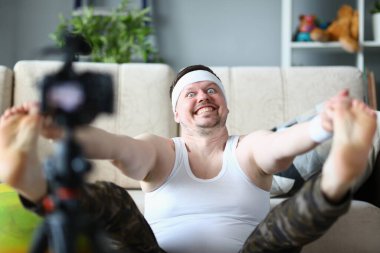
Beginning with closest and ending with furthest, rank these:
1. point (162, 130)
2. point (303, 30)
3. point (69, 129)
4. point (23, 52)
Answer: point (69, 129), point (162, 130), point (303, 30), point (23, 52)

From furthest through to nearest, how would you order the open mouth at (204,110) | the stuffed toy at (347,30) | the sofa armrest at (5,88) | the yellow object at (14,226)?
1. the stuffed toy at (347,30)
2. the sofa armrest at (5,88)
3. the open mouth at (204,110)
4. the yellow object at (14,226)

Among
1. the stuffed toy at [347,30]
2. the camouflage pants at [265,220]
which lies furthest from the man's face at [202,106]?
the stuffed toy at [347,30]

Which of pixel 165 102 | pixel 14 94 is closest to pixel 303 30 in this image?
pixel 165 102

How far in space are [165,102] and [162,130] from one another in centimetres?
12

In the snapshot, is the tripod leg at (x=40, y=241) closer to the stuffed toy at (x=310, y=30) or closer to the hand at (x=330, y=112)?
the hand at (x=330, y=112)

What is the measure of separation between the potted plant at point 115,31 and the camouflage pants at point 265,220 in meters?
1.85

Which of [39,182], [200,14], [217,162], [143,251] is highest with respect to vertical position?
[200,14]

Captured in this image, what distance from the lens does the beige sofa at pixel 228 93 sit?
2188mm

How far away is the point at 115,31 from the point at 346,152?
230cm

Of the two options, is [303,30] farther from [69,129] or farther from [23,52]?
[69,129]

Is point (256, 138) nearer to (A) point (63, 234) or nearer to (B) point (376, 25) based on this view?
(A) point (63, 234)

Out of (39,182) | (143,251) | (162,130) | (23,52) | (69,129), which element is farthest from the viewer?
(23,52)

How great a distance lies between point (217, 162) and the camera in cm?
153

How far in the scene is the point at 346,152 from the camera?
1.00m
